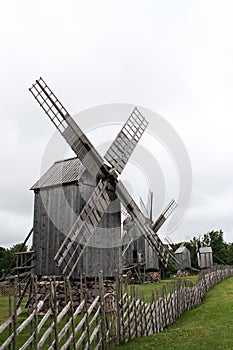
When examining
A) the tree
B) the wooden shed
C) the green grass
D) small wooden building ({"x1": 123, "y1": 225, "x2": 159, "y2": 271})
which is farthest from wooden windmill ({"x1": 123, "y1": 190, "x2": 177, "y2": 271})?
the tree

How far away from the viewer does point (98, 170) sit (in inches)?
555

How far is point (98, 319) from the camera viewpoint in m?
7.57

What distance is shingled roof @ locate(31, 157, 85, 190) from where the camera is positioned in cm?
1409

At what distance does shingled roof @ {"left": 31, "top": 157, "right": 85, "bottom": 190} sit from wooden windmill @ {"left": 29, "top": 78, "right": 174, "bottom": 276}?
67 cm

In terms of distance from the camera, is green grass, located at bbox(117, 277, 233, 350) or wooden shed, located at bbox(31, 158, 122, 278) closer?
green grass, located at bbox(117, 277, 233, 350)

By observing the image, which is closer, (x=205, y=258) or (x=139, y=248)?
(x=139, y=248)

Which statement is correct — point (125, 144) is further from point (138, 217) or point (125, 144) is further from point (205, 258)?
point (205, 258)

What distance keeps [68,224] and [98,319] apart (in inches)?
244

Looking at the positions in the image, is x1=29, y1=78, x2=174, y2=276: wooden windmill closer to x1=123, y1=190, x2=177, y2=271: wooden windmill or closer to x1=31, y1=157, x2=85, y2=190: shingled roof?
x1=31, y1=157, x2=85, y2=190: shingled roof

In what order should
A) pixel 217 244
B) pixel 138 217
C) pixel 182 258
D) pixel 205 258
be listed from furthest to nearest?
pixel 217 244, pixel 182 258, pixel 205 258, pixel 138 217

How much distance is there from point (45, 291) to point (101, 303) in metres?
6.45

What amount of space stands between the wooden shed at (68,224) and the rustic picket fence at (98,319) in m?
2.60

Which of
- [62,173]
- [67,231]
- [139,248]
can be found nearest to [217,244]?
[139,248]

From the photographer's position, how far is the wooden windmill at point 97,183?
41.8 ft
